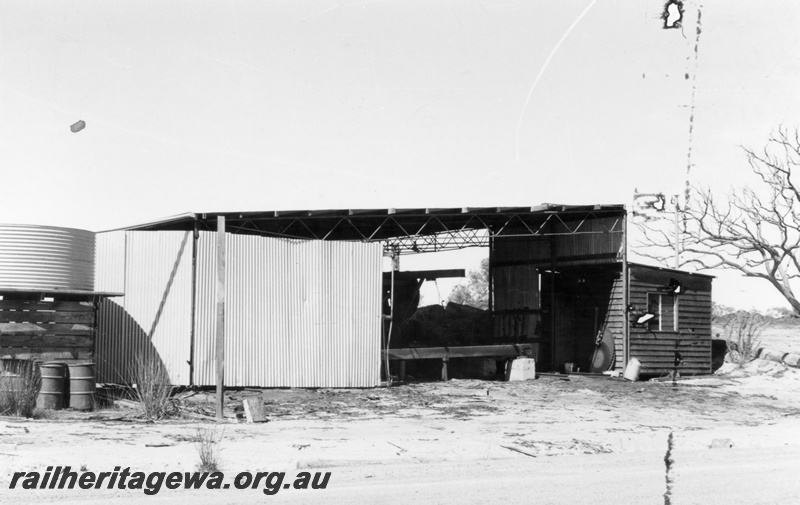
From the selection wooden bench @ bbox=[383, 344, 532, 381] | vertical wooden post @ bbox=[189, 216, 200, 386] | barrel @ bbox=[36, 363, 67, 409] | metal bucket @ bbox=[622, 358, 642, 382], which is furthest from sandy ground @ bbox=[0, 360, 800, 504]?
metal bucket @ bbox=[622, 358, 642, 382]

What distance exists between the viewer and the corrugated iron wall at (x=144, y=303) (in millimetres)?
17484

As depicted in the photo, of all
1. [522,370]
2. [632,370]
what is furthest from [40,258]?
[632,370]

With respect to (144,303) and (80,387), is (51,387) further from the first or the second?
(144,303)

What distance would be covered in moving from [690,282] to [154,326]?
16.7 m

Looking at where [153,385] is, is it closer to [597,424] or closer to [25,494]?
[25,494]

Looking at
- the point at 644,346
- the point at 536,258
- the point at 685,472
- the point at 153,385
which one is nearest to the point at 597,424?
the point at 685,472

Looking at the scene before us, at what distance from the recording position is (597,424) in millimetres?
14609

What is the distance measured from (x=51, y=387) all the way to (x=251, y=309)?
16.9 feet

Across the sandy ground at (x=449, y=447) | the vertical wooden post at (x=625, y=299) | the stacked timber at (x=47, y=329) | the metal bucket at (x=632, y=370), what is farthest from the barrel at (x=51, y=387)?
the vertical wooden post at (x=625, y=299)

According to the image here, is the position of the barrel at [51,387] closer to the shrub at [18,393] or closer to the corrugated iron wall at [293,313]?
the shrub at [18,393]

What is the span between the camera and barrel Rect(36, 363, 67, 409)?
13.7m

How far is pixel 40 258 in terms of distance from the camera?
15.1m

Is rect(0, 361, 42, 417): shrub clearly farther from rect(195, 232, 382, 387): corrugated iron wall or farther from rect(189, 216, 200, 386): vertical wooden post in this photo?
rect(195, 232, 382, 387): corrugated iron wall

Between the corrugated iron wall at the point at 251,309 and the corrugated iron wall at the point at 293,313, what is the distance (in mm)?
22
